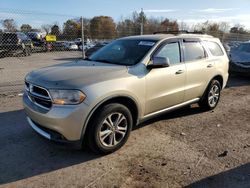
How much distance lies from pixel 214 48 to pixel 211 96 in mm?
1091

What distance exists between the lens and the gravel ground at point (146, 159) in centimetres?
357

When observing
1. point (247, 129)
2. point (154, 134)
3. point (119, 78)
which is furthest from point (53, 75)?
point (247, 129)

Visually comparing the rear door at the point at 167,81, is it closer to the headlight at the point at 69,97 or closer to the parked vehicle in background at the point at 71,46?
the headlight at the point at 69,97

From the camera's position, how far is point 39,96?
13.2ft

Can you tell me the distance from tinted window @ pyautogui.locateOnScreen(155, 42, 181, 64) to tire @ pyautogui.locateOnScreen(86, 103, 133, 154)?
4.26 ft

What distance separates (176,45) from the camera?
5.35 metres

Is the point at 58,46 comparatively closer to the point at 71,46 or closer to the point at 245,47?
the point at 71,46

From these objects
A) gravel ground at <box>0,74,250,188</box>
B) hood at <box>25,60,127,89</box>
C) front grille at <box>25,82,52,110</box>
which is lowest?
gravel ground at <box>0,74,250,188</box>

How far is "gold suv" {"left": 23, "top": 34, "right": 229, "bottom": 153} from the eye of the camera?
378cm

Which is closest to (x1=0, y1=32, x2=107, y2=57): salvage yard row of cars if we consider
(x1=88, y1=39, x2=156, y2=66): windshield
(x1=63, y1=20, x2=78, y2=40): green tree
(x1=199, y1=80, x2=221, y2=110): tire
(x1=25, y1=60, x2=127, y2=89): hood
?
(x1=63, y1=20, x2=78, y2=40): green tree

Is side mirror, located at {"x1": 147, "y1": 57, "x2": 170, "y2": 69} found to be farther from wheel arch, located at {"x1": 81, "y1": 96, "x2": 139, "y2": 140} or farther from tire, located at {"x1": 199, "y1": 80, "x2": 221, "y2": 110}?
tire, located at {"x1": 199, "y1": 80, "x2": 221, "y2": 110}

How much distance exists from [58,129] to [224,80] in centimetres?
450

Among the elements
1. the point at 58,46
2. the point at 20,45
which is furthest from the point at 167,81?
the point at 58,46

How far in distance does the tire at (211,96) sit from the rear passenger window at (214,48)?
640 millimetres
